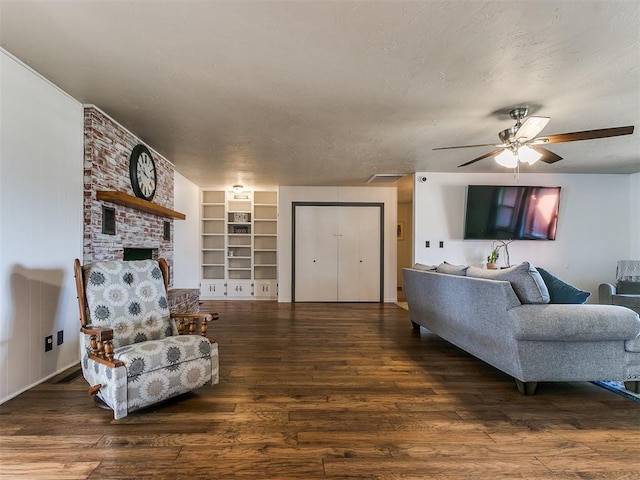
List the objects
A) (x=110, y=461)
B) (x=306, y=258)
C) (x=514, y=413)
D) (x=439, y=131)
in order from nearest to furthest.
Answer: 1. (x=110, y=461)
2. (x=514, y=413)
3. (x=439, y=131)
4. (x=306, y=258)

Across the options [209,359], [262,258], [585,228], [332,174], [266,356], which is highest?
[332,174]

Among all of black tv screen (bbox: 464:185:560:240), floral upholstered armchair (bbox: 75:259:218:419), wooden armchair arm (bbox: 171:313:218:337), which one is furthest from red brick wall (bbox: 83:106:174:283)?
black tv screen (bbox: 464:185:560:240)

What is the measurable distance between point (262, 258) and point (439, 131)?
4.62 metres

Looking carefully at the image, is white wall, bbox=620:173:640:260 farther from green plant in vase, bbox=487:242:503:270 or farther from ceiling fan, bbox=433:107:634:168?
ceiling fan, bbox=433:107:634:168

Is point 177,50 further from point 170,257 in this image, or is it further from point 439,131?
point 170,257

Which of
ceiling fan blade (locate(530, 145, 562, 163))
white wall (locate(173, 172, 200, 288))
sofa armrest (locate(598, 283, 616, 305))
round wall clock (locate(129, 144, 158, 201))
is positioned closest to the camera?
ceiling fan blade (locate(530, 145, 562, 163))

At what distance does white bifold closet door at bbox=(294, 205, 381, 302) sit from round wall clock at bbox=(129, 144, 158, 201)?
289 centimetres

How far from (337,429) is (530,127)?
2.85 meters

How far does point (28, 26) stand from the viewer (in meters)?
1.86

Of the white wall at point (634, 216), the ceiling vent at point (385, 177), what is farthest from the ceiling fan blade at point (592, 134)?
the white wall at point (634, 216)

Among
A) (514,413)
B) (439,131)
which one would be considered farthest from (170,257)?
(514,413)

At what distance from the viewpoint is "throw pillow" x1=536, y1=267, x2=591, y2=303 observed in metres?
2.34

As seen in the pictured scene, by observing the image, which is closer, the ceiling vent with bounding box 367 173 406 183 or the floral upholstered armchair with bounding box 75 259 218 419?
the floral upholstered armchair with bounding box 75 259 218 419

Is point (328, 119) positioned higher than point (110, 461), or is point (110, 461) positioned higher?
point (328, 119)
